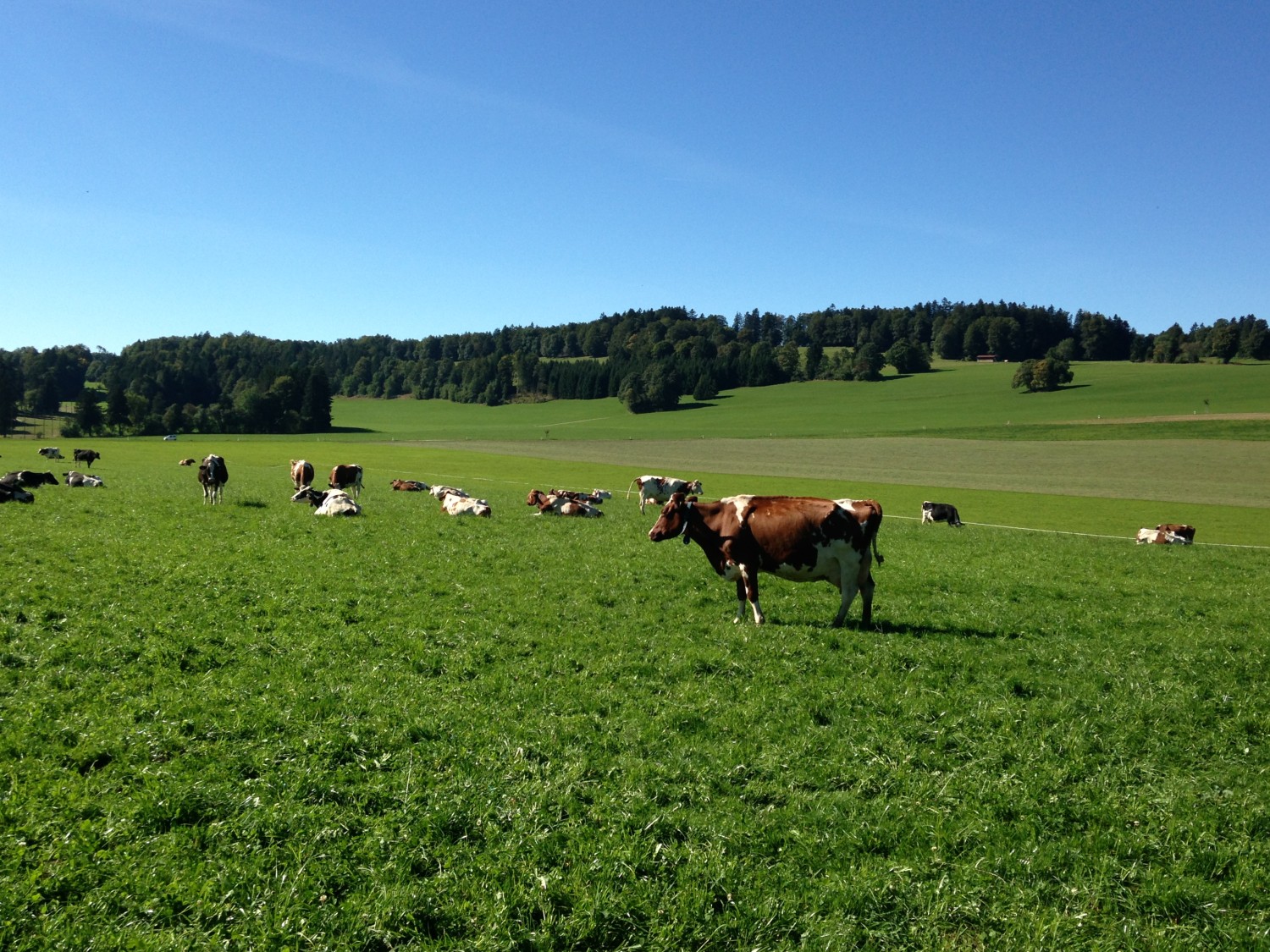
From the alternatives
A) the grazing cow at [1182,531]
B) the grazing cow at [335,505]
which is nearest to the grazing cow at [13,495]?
the grazing cow at [335,505]

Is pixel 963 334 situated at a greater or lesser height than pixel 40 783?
greater

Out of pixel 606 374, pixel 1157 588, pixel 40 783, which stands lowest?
pixel 1157 588

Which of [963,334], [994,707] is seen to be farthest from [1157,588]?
[963,334]

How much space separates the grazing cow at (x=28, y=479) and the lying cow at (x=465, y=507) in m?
14.8

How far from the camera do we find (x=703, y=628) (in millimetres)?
13023

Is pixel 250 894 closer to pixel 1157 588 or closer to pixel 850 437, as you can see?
pixel 1157 588

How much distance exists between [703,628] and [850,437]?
291 ft

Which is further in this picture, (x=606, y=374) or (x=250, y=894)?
(x=606, y=374)

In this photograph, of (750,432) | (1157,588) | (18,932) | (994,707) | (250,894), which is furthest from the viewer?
(750,432)

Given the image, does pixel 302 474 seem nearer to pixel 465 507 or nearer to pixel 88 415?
pixel 465 507

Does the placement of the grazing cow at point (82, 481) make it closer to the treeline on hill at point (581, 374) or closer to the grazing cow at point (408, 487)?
the grazing cow at point (408, 487)

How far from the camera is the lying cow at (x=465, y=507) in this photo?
96.5ft

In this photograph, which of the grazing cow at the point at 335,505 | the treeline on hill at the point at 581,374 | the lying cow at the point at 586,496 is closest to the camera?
the grazing cow at the point at 335,505

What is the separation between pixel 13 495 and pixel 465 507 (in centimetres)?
1454
